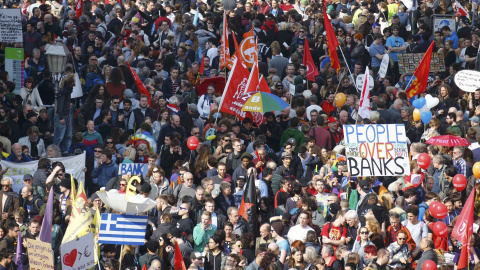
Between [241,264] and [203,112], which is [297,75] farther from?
[241,264]

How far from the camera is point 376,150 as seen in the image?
17719 millimetres

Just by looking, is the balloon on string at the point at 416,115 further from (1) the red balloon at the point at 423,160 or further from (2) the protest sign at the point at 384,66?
(2) the protest sign at the point at 384,66

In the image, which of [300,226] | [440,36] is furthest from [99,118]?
[440,36]

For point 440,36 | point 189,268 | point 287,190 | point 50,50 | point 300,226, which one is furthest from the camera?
point 440,36

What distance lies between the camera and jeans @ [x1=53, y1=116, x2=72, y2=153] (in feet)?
67.2

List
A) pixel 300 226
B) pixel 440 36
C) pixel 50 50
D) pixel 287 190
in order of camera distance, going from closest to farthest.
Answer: pixel 300 226
pixel 287 190
pixel 50 50
pixel 440 36

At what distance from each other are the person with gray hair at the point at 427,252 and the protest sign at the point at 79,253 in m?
4.44

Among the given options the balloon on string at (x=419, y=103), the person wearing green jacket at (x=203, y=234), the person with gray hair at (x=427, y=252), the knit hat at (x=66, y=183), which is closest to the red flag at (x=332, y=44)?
the balloon on string at (x=419, y=103)

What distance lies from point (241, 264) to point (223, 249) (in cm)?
83

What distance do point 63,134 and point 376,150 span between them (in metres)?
6.10

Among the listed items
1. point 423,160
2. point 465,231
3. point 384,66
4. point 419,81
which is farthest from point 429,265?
point 384,66

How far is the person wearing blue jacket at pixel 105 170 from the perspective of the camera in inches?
759

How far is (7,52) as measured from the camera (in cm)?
2291

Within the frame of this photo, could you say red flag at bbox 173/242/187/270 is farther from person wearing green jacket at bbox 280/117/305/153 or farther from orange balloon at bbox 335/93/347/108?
orange balloon at bbox 335/93/347/108
